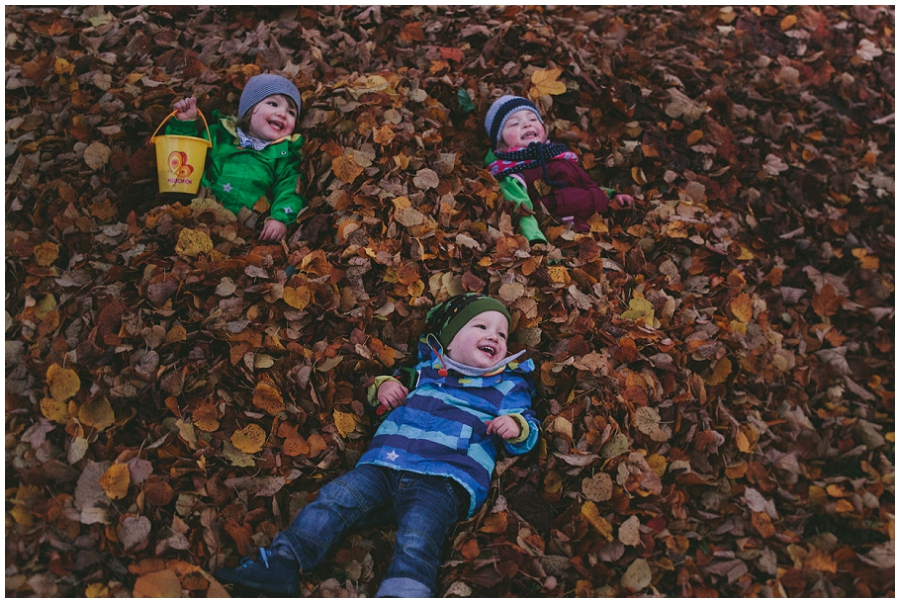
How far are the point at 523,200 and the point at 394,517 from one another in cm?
193

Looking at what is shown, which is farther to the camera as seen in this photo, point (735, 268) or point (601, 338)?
point (735, 268)

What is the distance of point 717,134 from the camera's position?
172 inches

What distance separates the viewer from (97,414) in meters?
2.83

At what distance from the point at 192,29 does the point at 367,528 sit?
3374mm

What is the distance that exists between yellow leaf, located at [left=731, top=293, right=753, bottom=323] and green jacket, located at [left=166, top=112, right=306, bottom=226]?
2378mm

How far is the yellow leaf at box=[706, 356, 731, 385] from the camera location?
3.23 m

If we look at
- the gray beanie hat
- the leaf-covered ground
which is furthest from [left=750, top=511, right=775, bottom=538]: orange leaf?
the gray beanie hat

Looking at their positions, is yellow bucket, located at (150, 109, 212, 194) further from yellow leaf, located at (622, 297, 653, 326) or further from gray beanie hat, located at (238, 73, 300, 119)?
yellow leaf, located at (622, 297, 653, 326)

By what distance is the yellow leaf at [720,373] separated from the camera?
10.6 ft

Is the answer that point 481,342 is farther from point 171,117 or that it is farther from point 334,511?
point 171,117

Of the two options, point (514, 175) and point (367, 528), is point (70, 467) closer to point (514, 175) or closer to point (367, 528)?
point (367, 528)

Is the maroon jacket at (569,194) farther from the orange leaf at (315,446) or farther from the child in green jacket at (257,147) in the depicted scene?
the orange leaf at (315,446)

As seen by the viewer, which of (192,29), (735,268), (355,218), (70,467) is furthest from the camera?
(192,29)

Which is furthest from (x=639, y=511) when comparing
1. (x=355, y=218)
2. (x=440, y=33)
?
(x=440, y=33)
